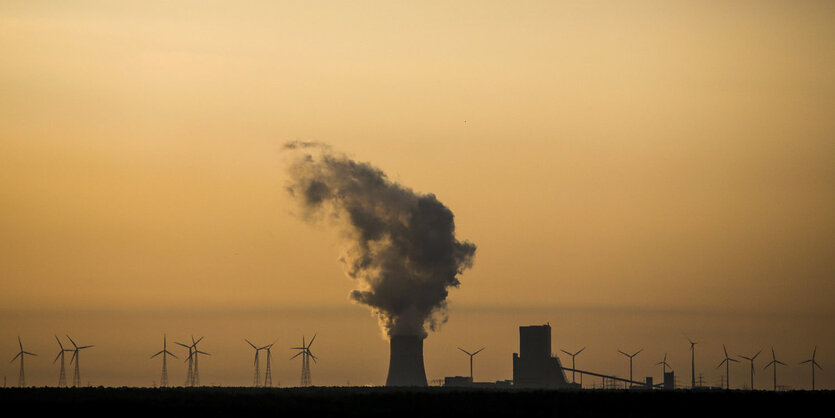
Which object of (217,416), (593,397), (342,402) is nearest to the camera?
(217,416)

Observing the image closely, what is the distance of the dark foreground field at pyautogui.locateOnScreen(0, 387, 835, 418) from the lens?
13412cm

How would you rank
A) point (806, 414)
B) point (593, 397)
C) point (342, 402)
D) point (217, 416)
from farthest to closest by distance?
point (593, 397), point (342, 402), point (806, 414), point (217, 416)

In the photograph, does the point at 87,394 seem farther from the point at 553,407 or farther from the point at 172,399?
the point at 553,407

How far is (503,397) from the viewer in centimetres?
15275

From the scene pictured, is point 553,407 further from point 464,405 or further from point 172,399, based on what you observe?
point 172,399

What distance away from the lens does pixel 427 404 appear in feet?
463

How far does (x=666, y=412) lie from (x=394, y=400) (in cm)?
2809

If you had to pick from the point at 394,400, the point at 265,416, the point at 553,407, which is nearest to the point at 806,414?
the point at 553,407

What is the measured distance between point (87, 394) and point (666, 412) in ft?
218

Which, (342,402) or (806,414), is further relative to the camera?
(342,402)

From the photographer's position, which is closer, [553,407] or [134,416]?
[134,416]

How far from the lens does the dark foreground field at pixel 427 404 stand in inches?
5281

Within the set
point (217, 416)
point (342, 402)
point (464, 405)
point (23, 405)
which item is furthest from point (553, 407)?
point (23, 405)

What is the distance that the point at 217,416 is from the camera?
128000 mm
